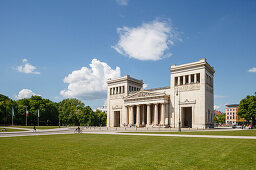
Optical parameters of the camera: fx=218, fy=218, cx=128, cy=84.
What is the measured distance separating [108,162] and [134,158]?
2.11 m

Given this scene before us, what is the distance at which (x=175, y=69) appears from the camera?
266ft

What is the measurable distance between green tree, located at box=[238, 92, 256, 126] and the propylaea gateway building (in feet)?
45.5

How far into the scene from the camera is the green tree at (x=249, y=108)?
7944 cm

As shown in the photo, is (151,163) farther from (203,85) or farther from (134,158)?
(203,85)

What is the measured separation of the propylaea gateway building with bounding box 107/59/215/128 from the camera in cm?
7331

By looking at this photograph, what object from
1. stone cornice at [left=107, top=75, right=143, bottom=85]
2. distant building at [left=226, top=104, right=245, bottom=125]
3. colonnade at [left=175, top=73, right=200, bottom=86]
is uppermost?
stone cornice at [left=107, top=75, right=143, bottom=85]

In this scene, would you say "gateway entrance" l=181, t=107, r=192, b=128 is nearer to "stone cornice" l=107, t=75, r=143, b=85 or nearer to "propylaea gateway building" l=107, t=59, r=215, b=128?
"propylaea gateway building" l=107, t=59, r=215, b=128

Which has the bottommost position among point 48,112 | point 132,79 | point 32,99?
point 48,112

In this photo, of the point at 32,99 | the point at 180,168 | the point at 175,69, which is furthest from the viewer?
the point at 32,99

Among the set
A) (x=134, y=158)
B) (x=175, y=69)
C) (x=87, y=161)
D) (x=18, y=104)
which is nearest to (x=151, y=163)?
(x=134, y=158)

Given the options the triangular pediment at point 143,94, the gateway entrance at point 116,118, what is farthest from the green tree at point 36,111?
the triangular pediment at point 143,94

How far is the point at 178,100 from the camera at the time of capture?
77.9 meters

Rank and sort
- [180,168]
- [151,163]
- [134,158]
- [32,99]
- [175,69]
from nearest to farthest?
[180,168]
[151,163]
[134,158]
[175,69]
[32,99]

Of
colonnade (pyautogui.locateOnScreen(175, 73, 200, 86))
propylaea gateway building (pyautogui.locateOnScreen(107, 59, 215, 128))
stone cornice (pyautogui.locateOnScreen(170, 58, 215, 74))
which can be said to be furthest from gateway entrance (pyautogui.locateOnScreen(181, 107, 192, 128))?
stone cornice (pyautogui.locateOnScreen(170, 58, 215, 74))
